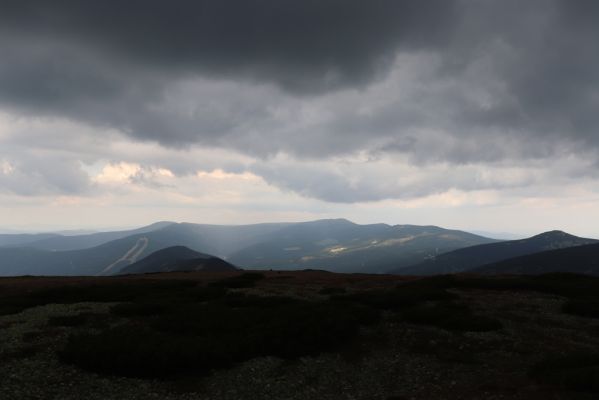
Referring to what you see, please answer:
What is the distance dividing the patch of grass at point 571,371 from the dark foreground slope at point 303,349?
0.15 feet

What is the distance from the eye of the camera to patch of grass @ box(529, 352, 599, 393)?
50.8 ft

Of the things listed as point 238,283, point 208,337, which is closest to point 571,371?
point 208,337

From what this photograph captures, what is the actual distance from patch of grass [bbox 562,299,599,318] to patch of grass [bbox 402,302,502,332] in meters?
7.78

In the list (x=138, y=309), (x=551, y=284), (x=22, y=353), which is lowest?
(x=22, y=353)

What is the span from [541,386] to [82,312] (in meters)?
28.6

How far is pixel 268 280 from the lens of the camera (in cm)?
5166

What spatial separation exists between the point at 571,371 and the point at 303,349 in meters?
12.3

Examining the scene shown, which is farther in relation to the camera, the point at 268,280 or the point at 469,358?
the point at 268,280

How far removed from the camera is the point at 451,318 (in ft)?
86.6

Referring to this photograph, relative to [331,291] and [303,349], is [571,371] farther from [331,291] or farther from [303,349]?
[331,291]

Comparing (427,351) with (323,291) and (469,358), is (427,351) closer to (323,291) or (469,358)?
(469,358)

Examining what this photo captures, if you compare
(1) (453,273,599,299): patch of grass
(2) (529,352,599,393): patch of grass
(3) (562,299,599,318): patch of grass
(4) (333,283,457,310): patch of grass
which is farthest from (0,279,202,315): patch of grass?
(3) (562,299,599,318): patch of grass

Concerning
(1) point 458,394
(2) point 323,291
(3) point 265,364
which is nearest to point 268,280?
(2) point 323,291

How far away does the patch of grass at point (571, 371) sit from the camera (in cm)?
1547
